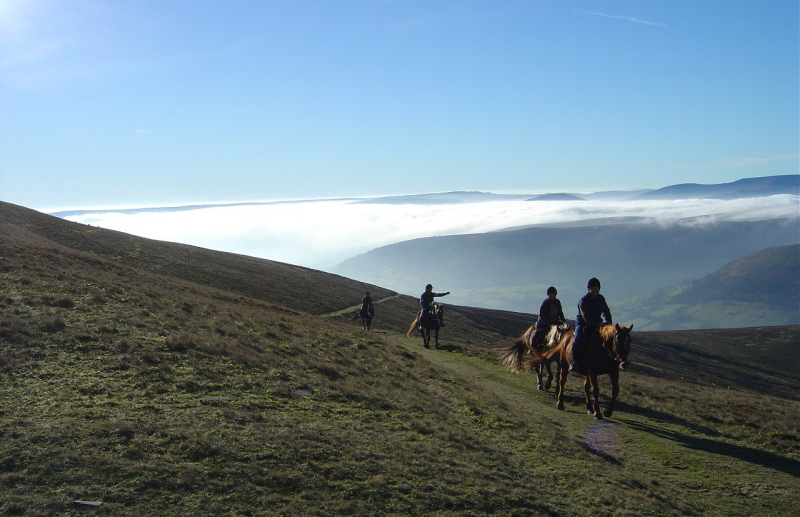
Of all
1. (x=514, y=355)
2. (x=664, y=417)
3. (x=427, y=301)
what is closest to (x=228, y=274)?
(x=427, y=301)

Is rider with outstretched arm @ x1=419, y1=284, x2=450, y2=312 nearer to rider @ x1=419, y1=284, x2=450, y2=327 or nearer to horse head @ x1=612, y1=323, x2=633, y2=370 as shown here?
rider @ x1=419, y1=284, x2=450, y2=327

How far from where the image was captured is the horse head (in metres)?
14.1

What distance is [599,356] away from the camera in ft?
51.9

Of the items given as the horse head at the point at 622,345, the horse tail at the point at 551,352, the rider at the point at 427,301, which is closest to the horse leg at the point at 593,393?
the horse tail at the point at 551,352

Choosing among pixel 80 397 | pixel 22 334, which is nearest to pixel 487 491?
pixel 80 397

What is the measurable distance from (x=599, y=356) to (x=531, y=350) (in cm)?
510

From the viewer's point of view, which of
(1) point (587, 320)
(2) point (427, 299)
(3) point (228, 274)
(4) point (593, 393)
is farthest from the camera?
(3) point (228, 274)

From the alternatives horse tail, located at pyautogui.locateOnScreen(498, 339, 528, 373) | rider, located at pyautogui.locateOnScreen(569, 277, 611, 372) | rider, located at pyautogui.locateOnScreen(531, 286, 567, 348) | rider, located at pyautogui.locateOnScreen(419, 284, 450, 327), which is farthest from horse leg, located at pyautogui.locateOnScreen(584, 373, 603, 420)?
rider, located at pyautogui.locateOnScreen(419, 284, 450, 327)

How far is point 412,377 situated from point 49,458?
13.4 metres

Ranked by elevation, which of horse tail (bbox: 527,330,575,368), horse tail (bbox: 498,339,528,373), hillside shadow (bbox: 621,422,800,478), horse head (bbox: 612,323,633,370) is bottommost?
hillside shadow (bbox: 621,422,800,478)

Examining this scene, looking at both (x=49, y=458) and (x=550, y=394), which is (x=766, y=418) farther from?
(x=49, y=458)

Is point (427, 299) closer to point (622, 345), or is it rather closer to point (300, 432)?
point (622, 345)

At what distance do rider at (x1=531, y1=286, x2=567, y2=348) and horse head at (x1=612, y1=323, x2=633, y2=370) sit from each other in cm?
575

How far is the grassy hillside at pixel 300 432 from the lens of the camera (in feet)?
28.7
